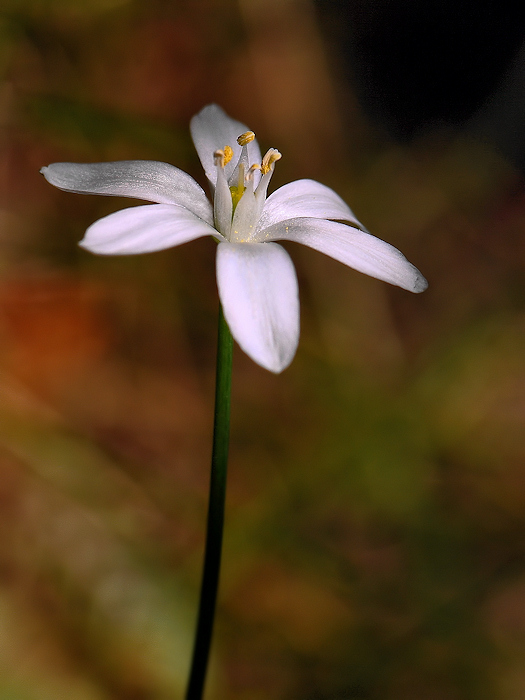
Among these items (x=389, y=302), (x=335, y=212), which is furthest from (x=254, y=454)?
(x=335, y=212)

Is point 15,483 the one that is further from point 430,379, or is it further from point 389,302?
point 389,302

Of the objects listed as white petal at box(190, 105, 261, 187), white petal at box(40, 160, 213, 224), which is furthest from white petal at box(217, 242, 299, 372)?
white petal at box(190, 105, 261, 187)

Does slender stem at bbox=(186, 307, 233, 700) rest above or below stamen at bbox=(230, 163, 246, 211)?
below

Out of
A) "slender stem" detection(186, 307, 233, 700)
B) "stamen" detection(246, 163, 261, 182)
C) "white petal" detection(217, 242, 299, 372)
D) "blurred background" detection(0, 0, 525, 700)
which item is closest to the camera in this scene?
"white petal" detection(217, 242, 299, 372)

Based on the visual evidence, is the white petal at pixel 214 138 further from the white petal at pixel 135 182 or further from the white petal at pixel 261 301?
the white petal at pixel 261 301

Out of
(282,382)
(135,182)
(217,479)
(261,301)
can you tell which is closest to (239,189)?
(135,182)

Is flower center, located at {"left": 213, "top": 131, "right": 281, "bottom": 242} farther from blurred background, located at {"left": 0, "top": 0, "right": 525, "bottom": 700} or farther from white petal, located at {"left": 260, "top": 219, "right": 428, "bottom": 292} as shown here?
blurred background, located at {"left": 0, "top": 0, "right": 525, "bottom": 700}
